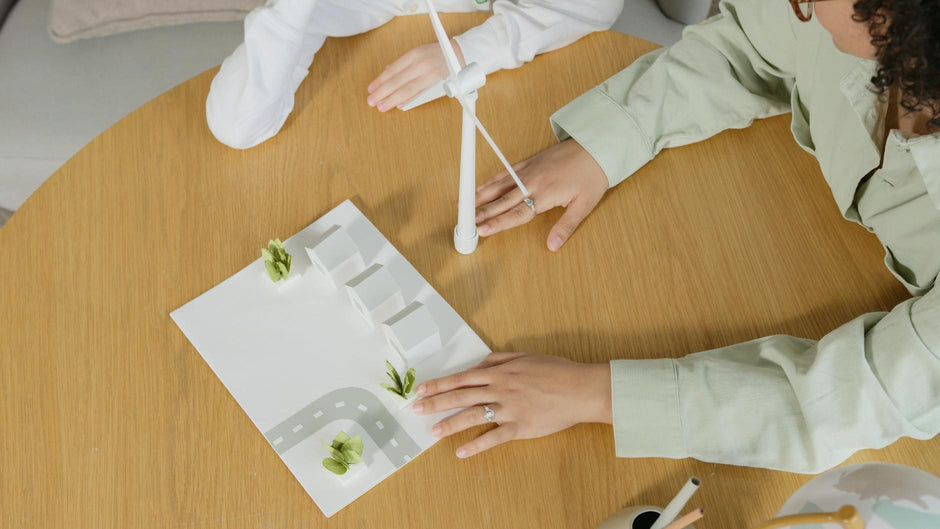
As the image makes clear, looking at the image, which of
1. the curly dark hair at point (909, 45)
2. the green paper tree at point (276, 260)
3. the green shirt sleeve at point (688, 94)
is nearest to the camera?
the curly dark hair at point (909, 45)

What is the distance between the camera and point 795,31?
3.20ft

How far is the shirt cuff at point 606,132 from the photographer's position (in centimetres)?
100

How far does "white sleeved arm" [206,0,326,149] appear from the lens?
3.14 feet

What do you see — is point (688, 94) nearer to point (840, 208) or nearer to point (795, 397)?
point (840, 208)

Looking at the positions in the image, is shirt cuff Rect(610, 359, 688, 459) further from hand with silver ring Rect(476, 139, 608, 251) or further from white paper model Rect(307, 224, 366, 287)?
white paper model Rect(307, 224, 366, 287)

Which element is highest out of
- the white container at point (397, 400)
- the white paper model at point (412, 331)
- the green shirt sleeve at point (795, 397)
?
the white paper model at point (412, 331)

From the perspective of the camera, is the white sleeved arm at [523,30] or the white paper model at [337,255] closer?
the white paper model at [337,255]

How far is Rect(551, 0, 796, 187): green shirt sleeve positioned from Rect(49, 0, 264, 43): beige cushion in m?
0.76

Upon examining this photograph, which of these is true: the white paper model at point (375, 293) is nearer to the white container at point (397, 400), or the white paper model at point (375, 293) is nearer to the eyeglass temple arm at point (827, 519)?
the white container at point (397, 400)

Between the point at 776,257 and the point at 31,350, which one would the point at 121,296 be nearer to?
the point at 31,350

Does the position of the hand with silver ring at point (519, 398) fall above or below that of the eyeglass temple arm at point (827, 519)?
above

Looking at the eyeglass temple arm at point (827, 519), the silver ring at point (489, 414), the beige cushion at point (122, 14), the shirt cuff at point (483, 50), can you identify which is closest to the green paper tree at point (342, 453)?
the silver ring at point (489, 414)

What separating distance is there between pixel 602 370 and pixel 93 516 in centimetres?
51

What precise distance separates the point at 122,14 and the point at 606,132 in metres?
0.91
